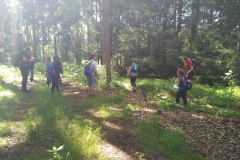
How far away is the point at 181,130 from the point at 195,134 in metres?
0.41

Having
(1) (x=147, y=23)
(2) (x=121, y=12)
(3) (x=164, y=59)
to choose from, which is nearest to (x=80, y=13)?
(2) (x=121, y=12)

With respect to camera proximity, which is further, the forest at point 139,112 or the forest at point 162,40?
the forest at point 162,40

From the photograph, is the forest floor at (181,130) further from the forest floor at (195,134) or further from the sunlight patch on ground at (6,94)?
the sunlight patch on ground at (6,94)

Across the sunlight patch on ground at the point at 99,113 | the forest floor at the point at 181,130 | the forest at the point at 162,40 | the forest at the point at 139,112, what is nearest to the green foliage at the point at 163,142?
the forest at the point at 139,112

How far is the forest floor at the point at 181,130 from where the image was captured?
5.13 metres

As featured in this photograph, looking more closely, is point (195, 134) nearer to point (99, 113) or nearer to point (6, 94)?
point (99, 113)

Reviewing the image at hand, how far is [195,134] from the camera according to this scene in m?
6.28

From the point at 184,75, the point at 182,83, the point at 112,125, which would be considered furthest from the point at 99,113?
the point at 184,75

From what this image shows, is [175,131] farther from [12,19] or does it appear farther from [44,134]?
[12,19]

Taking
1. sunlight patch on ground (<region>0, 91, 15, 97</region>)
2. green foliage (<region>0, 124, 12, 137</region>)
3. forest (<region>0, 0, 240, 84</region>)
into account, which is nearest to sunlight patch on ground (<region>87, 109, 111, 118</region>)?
green foliage (<region>0, 124, 12, 137</region>)

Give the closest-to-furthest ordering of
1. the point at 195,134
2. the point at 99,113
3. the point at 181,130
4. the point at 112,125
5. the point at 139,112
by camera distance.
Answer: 1. the point at 195,134
2. the point at 181,130
3. the point at 112,125
4. the point at 99,113
5. the point at 139,112

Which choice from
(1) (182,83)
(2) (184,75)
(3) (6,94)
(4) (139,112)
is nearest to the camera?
(4) (139,112)

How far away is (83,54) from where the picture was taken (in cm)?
4847

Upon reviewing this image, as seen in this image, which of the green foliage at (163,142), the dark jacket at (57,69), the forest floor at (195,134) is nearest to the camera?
the green foliage at (163,142)
